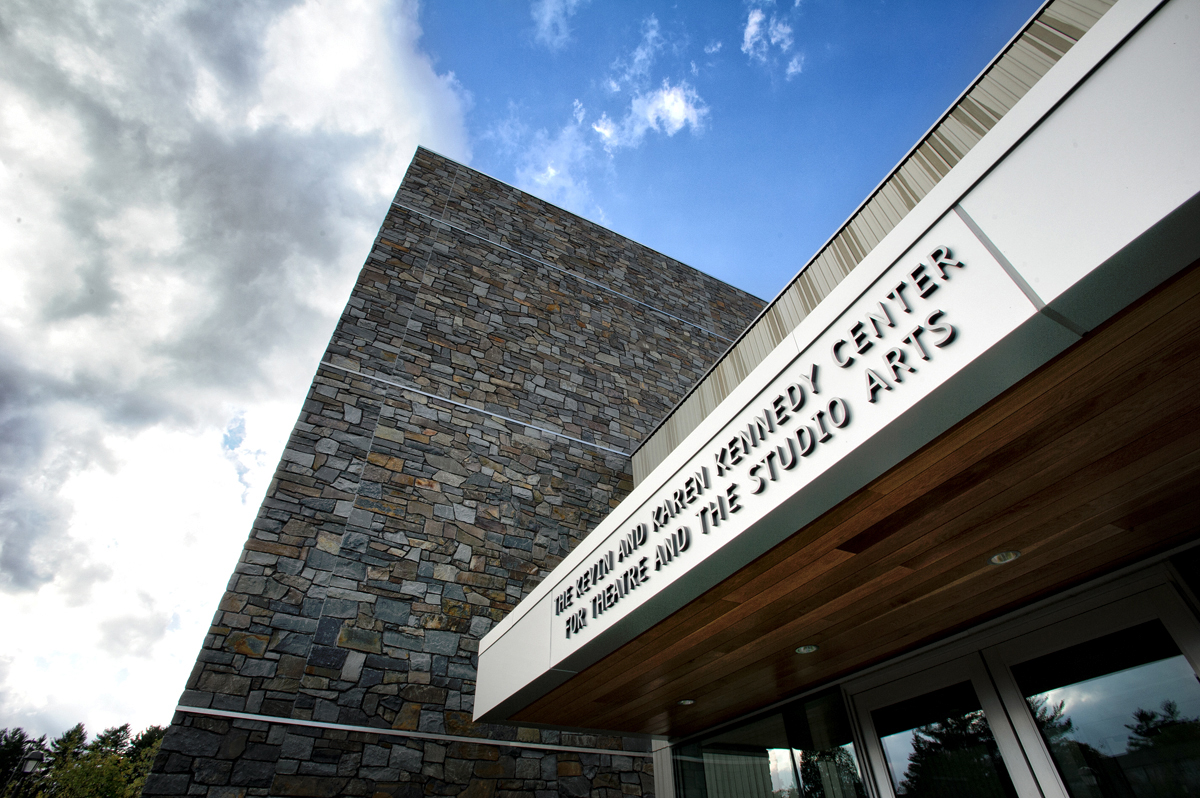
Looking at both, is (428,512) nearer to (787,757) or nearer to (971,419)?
(787,757)

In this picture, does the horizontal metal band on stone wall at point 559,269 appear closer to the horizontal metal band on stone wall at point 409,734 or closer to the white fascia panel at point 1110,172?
the horizontal metal band on stone wall at point 409,734

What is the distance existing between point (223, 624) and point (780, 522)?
19.4 ft

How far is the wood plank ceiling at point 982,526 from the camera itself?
1.99 m

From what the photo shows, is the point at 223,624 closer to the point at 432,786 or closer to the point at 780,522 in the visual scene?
the point at 432,786

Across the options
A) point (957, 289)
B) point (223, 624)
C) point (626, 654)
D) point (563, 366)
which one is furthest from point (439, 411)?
point (957, 289)

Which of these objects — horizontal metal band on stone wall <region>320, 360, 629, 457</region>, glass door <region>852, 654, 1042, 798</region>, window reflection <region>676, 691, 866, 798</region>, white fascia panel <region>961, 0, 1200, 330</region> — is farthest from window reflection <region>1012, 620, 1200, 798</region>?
horizontal metal band on stone wall <region>320, 360, 629, 457</region>

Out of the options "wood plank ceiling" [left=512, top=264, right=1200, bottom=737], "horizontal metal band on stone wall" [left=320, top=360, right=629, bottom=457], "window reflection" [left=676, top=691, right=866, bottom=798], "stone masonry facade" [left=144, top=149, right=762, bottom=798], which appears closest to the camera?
"wood plank ceiling" [left=512, top=264, right=1200, bottom=737]

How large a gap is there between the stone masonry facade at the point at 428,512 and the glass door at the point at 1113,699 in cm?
367

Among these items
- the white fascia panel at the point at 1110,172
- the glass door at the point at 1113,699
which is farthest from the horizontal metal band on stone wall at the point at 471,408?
the white fascia panel at the point at 1110,172

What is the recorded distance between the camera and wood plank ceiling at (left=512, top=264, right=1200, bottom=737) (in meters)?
1.99

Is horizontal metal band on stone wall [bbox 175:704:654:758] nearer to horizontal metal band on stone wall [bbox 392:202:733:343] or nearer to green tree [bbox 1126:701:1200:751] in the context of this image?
green tree [bbox 1126:701:1200:751]

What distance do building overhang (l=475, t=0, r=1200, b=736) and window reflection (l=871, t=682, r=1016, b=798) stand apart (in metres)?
0.46

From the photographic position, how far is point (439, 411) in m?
8.98

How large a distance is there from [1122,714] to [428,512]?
23.0 feet
